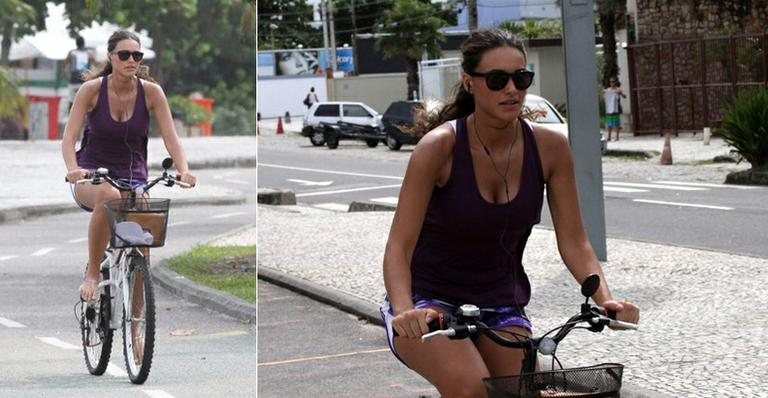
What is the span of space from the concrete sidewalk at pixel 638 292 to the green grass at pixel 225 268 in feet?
7.43

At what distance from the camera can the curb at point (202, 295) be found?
6.25 m

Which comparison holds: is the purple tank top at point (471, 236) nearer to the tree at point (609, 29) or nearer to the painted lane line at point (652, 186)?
the painted lane line at point (652, 186)

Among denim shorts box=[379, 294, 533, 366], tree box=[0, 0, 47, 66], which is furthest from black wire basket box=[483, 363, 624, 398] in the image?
tree box=[0, 0, 47, 66]

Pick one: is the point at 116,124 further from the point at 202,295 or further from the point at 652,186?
the point at 652,186

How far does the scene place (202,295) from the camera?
6.23m

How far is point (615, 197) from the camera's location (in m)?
23.0

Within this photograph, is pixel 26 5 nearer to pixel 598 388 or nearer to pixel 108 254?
pixel 108 254

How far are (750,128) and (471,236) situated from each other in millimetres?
21720

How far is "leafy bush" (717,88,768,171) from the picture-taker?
81.5 ft

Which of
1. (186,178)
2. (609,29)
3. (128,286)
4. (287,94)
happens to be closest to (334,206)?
(128,286)

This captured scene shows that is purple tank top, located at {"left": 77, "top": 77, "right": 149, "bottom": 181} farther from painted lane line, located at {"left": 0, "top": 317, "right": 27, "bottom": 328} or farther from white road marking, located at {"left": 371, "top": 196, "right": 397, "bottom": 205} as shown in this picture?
white road marking, located at {"left": 371, "top": 196, "right": 397, "bottom": 205}

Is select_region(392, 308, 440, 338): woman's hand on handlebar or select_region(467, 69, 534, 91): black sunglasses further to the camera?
select_region(467, 69, 534, 91): black sunglasses

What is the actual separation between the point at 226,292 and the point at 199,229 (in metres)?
0.29

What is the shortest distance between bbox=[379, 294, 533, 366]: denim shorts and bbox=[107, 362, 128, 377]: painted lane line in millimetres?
2120
